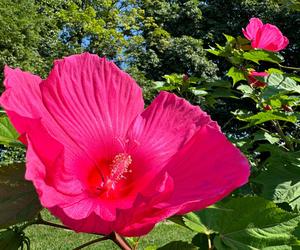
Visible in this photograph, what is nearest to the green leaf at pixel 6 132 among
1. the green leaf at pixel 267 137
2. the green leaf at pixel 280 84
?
the green leaf at pixel 280 84

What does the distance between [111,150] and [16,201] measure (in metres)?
0.08

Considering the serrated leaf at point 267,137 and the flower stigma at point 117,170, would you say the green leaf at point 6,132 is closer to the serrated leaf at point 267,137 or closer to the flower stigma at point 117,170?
the flower stigma at point 117,170

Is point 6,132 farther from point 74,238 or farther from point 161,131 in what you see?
point 74,238

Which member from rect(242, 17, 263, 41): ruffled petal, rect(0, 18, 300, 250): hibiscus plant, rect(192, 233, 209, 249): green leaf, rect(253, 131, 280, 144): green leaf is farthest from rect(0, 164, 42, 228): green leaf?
rect(253, 131, 280, 144): green leaf

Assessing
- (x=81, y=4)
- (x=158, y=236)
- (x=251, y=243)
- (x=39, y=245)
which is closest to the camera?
(x=251, y=243)

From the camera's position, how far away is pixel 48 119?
39 centimetres

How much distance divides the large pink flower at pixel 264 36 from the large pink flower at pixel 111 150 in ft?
3.44

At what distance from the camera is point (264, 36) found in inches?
58.0

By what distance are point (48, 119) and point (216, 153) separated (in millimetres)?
121

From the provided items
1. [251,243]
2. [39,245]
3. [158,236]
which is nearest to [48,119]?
Answer: [251,243]

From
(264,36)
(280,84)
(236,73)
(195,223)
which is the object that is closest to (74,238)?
(236,73)

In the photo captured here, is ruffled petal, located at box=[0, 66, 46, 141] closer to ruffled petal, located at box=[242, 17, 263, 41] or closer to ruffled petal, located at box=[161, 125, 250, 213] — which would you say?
ruffled petal, located at box=[161, 125, 250, 213]

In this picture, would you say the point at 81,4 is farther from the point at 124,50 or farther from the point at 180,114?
the point at 180,114

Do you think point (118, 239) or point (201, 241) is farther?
point (201, 241)
